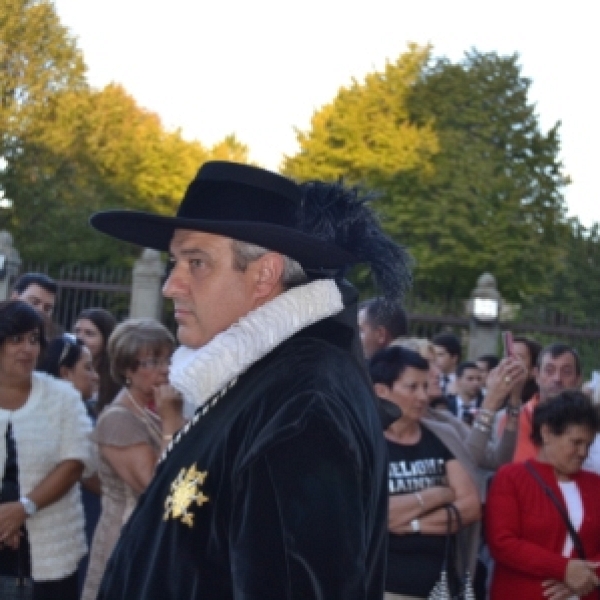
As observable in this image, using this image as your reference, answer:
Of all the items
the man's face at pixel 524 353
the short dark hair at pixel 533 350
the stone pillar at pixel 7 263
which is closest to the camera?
the man's face at pixel 524 353

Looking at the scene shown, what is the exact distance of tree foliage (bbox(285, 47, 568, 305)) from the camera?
30.7 meters

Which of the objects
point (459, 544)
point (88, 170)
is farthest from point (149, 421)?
point (88, 170)

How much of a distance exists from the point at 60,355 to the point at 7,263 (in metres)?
9.54

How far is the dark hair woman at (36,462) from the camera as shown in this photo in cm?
433

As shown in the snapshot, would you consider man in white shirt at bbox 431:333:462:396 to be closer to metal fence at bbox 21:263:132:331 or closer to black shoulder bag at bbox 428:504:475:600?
black shoulder bag at bbox 428:504:475:600

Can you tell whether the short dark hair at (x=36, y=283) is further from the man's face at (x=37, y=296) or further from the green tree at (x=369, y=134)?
the green tree at (x=369, y=134)

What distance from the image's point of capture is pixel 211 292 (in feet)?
7.29

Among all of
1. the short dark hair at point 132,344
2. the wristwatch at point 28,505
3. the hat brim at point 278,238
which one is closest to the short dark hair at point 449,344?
the short dark hair at point 132,344

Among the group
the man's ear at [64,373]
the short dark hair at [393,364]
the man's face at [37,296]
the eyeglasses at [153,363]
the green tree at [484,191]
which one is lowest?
the man's ear at [64,373]

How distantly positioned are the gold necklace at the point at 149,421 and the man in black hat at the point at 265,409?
214 centimetres

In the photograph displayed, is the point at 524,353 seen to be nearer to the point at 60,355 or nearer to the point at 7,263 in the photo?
the point at 60,355

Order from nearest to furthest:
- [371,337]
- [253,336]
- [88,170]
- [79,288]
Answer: [253,336] → [371,337] → [88,170] → [79,288]

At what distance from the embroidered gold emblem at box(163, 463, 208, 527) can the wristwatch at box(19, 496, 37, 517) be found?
247 centimetres

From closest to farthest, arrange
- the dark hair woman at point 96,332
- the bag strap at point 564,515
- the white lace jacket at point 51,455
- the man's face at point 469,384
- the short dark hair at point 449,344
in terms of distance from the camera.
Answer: the white lace jacket at point 51,455, the bag strap at point 564,515, the dark hair woman at point 96,332, the man's face at point 469,384, the short dark hair at point 449,344
